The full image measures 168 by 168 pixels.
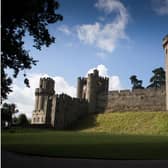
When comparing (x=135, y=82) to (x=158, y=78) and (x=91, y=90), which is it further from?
(x=91, y=90)

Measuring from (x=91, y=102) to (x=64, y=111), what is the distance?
707cm

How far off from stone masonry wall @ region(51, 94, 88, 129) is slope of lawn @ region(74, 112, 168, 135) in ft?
8.06

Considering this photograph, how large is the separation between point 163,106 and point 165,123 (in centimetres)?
1289

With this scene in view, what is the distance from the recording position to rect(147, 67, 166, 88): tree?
67.9 m

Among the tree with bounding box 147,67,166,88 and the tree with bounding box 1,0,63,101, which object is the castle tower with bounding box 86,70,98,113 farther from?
the tree with bounding box 1,0,63,101

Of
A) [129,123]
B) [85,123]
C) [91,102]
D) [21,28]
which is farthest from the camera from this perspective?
[91,102]

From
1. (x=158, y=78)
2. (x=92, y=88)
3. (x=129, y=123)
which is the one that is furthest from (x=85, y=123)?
(x=158, y=78)

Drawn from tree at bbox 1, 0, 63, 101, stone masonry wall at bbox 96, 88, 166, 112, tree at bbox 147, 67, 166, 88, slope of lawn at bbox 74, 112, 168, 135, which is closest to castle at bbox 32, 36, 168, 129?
stone masonry wall at bbox 96, 88, 166, 112

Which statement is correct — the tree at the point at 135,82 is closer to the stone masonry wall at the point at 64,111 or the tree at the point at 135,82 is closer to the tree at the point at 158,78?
the tree at the point at 158,78

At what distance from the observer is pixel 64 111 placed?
49.1 m

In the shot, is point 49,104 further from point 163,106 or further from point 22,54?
point 22,54

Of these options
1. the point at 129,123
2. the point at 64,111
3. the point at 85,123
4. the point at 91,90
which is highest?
the point at 91,90

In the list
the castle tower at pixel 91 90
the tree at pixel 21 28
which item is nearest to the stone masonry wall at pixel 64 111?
the castle tower at pixel 91 90

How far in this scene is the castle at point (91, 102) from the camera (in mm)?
48688
